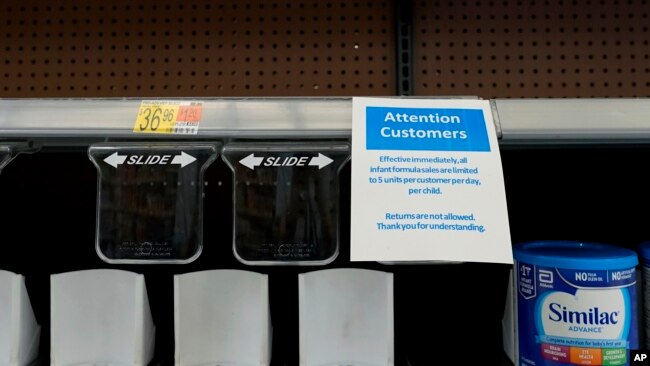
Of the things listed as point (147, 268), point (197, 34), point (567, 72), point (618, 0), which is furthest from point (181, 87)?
point (618, 0)

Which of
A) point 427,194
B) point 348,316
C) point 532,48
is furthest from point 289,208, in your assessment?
point 532,48

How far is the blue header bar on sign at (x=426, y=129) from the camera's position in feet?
Answer: 1.99

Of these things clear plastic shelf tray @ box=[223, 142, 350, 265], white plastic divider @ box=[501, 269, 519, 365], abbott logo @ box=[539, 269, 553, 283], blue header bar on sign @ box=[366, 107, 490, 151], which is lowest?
white plastic divider @ box=[501, 269, 519, 365]

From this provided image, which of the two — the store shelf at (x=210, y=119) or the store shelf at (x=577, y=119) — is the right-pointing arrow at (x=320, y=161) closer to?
the store shelf at (x=210, y=119)

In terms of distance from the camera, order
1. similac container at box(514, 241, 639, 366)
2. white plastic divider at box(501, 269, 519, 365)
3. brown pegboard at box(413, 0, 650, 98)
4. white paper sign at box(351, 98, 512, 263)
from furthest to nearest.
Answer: brown pegboard at box(413, 0, 650, 98) → white plastic divider at box(501, 269, 519, 365) → similac container at box(514, 241, 639, 366) → white paper sign at box(351, 98, 512, 263)

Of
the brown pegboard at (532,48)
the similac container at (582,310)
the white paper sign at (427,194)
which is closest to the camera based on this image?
the white paper sign at (427,194)

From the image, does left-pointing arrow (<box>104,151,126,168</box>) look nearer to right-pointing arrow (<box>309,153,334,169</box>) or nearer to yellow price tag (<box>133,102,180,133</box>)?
yellow price tag (<box>133,102,180,133</box>)

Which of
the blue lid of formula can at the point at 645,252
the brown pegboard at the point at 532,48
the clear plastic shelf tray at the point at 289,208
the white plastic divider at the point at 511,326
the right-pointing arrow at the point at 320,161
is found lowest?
the white plastic divider at the point at 511,326

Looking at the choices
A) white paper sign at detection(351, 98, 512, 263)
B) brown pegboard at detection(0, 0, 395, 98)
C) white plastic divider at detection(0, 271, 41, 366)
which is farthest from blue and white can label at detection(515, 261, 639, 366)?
white plastic divider at detection(0, 271, 41, 366)

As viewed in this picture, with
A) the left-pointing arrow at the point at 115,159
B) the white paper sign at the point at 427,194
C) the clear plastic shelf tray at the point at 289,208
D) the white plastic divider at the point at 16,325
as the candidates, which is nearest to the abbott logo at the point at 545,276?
the white paper sign at the point at 427,194

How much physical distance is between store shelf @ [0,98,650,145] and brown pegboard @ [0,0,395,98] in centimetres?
46

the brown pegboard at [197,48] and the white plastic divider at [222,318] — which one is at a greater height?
the brown pegboard at [197,48]

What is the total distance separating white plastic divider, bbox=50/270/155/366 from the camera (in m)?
0.81

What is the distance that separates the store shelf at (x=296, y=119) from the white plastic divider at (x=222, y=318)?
11.8 inches
